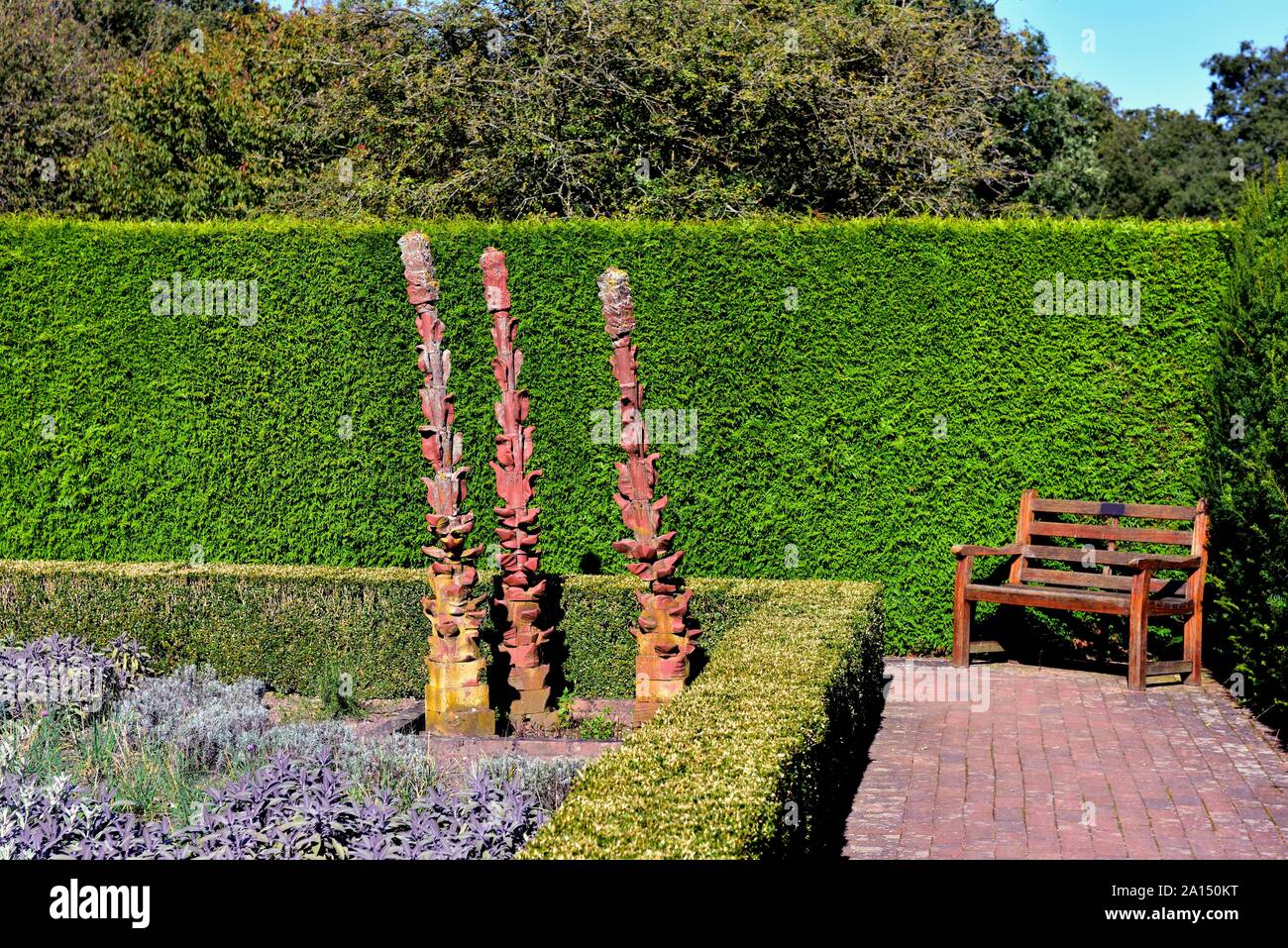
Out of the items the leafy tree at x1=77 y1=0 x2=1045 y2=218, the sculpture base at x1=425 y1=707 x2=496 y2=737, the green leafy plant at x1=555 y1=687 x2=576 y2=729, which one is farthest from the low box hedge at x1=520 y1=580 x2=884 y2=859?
the leafy tree at x1=77 y1=0 x2=1045 y2=218

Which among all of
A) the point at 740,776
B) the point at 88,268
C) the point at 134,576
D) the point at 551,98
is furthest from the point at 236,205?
the point at 740,776

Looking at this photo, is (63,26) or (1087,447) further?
(63,26)

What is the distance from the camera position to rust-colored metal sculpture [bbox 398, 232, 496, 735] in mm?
7289

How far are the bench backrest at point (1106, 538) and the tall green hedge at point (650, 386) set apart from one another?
0.72 ft

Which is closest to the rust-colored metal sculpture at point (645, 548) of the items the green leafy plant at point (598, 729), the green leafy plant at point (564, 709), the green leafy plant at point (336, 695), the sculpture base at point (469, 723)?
the green leafy plant at point (598, 729)

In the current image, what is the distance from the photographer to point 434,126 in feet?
49.9

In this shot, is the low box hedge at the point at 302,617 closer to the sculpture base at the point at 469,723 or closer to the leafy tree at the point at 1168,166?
the sculpture base at the point at 469,723

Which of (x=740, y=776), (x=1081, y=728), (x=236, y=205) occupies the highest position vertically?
(x=236, y=205)

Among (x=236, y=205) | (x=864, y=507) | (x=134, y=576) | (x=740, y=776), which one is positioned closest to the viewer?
(x=740, y=776)

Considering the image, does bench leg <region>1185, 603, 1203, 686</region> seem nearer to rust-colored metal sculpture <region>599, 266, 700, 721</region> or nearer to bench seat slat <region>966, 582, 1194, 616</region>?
bench seat slat <region>966, 582, 1194, 616</region>

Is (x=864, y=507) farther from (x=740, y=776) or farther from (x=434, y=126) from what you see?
(x=434, y=126)

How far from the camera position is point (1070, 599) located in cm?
864

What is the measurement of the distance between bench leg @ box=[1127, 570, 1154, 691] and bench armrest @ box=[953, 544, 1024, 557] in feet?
3.06

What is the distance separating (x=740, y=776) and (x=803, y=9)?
1334cm
